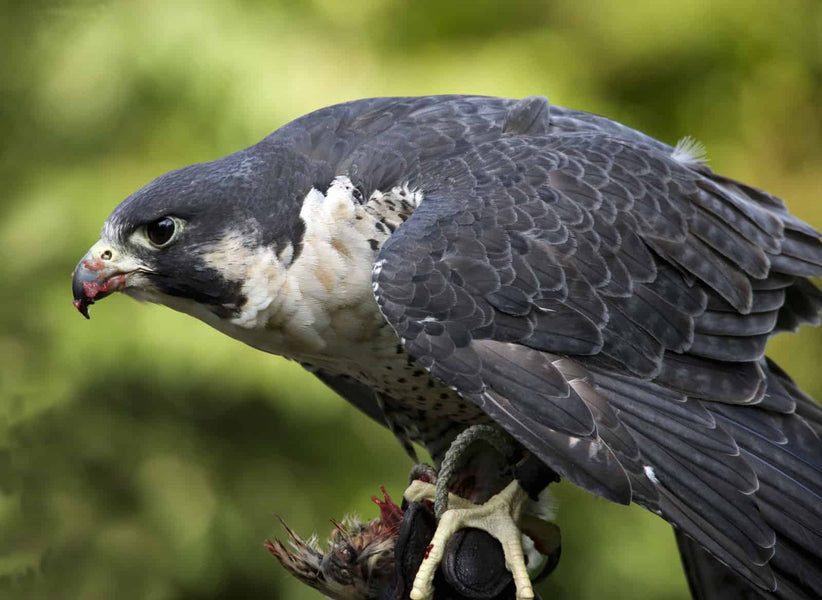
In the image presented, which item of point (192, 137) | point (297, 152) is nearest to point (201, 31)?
point (192, 137)

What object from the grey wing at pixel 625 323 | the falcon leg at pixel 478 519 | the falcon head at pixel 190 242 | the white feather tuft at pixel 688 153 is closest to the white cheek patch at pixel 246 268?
the falcon head at pixel 190 242

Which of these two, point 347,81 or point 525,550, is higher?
point 347,81

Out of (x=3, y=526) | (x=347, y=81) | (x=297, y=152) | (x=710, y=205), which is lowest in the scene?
(x=3, y=526)

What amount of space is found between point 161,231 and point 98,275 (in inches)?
7.3

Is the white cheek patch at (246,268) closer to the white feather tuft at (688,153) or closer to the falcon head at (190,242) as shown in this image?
the falcon head at (190,242)

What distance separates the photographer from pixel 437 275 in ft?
7.52

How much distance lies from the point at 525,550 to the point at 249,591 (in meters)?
1.70

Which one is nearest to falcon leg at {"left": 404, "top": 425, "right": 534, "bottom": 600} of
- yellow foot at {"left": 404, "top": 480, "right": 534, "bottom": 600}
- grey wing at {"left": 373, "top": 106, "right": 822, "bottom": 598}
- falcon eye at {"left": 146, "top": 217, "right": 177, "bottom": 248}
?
yellow foot at {"left": 404, "top": 480, "right": 534, "bottom": 600}

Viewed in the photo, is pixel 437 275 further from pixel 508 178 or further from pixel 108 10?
pixel 108 10

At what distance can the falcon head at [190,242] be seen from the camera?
8.13 ft

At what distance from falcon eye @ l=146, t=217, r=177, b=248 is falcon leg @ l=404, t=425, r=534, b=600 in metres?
0.88

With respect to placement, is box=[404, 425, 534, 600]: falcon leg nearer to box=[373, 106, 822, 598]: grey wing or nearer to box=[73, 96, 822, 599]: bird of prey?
box=[73, 96, 822, 599]: bird of prey

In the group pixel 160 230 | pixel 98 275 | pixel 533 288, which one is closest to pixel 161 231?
pixel 160 230

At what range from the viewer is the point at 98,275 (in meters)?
2.48
